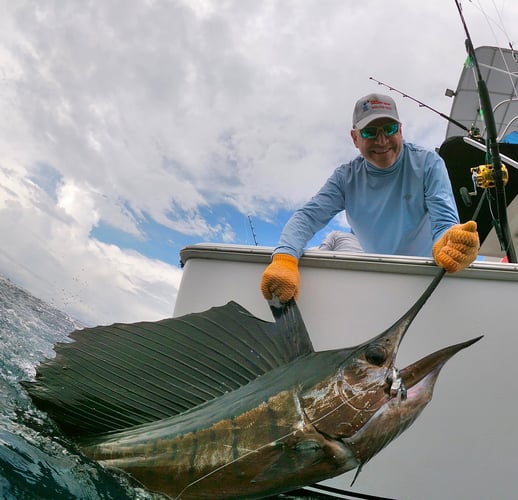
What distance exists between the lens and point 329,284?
5.32 feet

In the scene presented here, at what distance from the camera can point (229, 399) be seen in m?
1.17

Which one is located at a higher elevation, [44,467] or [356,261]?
[356,261]

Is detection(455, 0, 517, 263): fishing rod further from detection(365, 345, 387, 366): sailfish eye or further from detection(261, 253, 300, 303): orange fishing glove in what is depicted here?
detection(365, 345, 387, 366): sailfish eye

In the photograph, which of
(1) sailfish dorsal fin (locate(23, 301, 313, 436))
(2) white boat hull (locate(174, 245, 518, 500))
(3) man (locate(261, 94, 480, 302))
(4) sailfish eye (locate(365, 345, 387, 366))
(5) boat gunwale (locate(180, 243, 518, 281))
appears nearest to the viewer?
(4) sailfish eye (locate(365, 345, 387, 366))

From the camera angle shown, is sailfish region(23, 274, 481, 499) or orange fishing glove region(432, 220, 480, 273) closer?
sailfish region(23, 274, 481, 499)

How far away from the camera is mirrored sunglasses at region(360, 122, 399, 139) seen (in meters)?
2.01

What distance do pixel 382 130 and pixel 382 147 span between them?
8 cm

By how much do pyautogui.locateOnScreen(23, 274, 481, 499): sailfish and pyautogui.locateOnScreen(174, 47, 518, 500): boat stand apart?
278mm

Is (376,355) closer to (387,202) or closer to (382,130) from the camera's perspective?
(387,202)

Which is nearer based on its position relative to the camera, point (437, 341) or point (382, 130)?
point (437, 341)

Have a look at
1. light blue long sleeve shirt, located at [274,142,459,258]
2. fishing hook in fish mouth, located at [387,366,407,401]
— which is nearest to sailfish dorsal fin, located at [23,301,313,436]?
fishing hook in fish mouth, located at [387,366,407,401]

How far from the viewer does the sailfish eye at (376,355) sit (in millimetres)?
1060

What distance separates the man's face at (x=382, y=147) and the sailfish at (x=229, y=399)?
1002 mm

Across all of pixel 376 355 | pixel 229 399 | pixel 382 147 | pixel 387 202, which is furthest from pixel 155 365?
pixel 382 147
